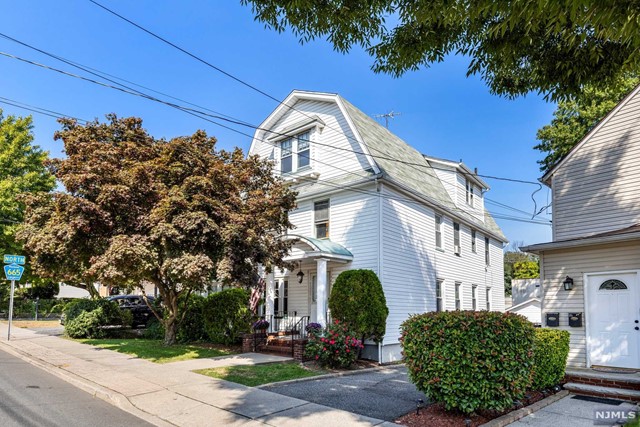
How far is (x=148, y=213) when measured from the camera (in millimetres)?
11375

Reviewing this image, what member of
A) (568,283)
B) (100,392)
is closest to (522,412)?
(568,283)

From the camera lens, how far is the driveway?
728 centimetres

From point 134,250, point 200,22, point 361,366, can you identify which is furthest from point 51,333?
point 200,22

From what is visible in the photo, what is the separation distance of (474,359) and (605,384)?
450cm

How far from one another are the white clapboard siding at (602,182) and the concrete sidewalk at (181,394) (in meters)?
8.39

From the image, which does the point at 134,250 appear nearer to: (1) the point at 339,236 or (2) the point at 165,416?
(2) the point at 165,416

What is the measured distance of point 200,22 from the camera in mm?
9984

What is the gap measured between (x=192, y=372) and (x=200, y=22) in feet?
27.4

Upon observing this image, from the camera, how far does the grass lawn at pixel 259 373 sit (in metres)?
9.13

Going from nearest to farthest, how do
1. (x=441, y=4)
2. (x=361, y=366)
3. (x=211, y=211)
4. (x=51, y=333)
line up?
(x=441, y=4) < (x=211, y=211) < (x=361, y=366) < (x=51, y=333)

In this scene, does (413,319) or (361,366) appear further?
(361,366)

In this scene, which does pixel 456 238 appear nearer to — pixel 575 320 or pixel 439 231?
pixel 439 231

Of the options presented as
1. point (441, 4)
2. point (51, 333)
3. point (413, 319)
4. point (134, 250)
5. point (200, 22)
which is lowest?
point (51, 333)

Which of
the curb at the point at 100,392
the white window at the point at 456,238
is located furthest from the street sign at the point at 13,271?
the white window at the point at 456,238
